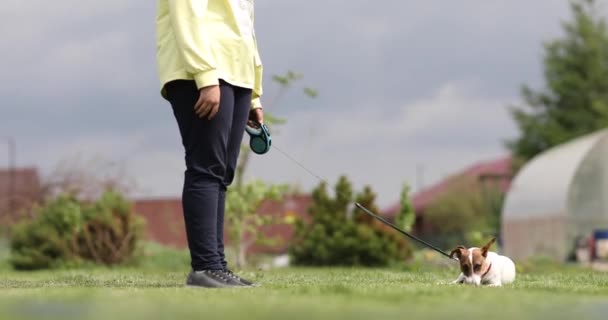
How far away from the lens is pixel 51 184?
16.3m

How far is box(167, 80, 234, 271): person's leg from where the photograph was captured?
5.00 meters

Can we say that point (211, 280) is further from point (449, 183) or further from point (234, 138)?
point (449, 183)

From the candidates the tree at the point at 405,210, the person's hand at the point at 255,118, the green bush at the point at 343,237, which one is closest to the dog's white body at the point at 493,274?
the person's hand at the point at 255,118

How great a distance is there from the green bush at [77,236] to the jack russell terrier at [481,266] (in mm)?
7760

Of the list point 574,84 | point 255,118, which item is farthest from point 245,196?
point 574,84

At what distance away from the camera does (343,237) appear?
12.7 meters

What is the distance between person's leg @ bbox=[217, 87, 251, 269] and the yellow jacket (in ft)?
0.23

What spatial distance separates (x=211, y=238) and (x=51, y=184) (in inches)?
462

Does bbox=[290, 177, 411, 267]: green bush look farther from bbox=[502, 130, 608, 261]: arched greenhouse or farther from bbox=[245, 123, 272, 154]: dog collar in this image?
bbox=[245, 123, 272, 154]: dog collar

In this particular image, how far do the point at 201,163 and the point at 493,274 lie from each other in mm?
1614

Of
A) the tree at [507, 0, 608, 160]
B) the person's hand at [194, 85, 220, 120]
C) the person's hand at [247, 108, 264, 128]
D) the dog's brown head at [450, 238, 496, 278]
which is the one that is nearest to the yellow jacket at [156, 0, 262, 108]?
the person's hand at [194, 85, 220, 120]

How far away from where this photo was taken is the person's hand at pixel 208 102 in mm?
4867

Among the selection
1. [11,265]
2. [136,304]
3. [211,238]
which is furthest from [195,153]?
[11,265]

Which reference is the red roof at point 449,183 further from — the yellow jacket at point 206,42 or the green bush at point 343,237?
the yellow jacket at point 206,42
